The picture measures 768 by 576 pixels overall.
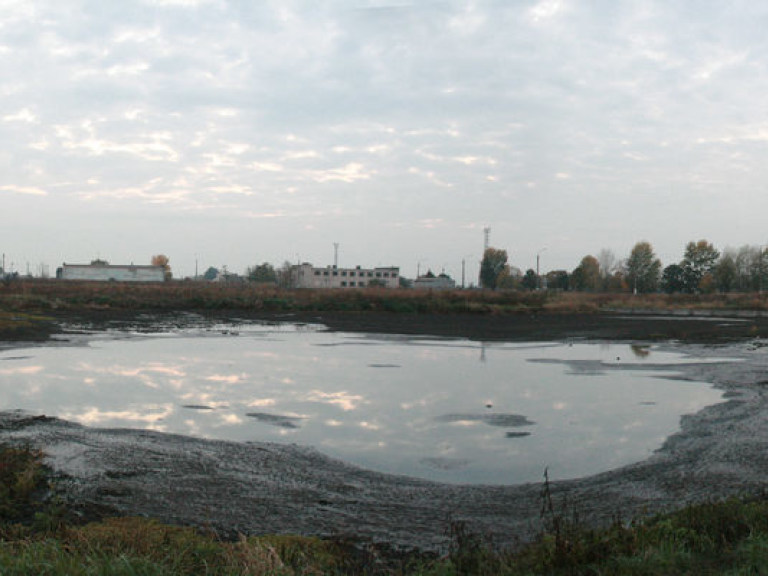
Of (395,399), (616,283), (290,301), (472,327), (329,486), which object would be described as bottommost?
(329,486)

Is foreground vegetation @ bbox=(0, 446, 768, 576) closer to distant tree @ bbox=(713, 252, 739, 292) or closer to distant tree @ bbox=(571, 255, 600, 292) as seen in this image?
distant tree @ bbox=(713, 252, 739, 292)

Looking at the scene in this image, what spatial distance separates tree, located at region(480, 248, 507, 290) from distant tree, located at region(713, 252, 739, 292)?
182 ft

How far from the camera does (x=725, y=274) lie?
399 feet

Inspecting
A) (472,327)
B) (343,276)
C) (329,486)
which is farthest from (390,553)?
(343,276)

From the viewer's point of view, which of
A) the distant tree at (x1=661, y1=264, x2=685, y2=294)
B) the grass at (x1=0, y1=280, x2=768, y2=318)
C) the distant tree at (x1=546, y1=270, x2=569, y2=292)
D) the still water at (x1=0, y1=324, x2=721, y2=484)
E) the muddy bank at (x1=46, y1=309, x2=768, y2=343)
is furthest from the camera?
the distant tree at (x1=546, y1=270, x2=569, y2=292)

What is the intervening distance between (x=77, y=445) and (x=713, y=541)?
356 inches

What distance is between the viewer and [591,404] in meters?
15.2

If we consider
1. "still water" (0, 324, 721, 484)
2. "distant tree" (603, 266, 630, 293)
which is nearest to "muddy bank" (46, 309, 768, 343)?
"still water" (0, 324, 721, 484)

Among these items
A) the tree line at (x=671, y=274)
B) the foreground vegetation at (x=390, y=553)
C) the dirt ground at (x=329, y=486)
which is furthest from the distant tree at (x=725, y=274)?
the foreground vegetation at (x=390, y=553)

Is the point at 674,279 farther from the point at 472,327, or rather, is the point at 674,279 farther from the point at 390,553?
the point at 390,553

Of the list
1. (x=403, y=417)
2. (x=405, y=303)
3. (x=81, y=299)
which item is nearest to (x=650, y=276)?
(x=405, y=303)

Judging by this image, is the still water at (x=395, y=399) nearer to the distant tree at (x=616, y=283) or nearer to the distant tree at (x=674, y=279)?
the distant tree at (x=674, y=279)

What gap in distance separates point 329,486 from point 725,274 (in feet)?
423

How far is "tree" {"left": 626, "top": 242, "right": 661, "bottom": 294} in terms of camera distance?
138500 mm
